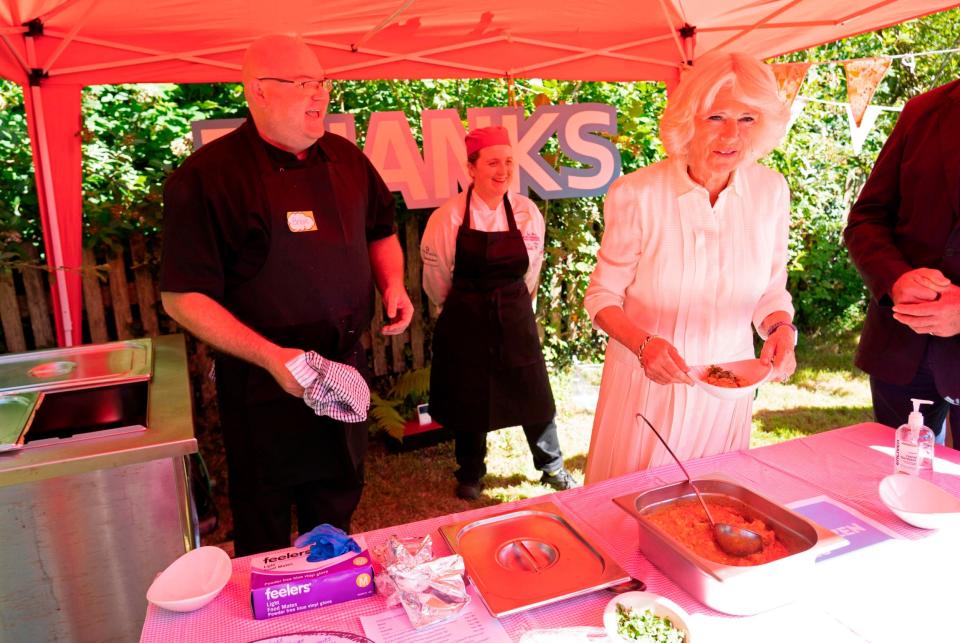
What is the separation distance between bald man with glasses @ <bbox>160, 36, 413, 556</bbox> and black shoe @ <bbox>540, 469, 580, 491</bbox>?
5.64 feet

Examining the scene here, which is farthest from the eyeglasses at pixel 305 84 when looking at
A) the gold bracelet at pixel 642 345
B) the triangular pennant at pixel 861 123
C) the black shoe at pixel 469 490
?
the triangular pennant at pixel 861 123

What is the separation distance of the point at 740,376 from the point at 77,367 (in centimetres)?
252

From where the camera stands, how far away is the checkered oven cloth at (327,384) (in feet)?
5.69

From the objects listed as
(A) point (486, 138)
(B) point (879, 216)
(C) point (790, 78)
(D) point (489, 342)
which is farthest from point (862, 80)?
(D) point (489, 342)

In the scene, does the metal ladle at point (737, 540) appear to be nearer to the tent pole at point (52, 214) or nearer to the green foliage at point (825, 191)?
the tent pole at point (52, 214)

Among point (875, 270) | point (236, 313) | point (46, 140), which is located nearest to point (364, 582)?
point (236, 313)

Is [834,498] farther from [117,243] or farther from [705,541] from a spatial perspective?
[117,243]

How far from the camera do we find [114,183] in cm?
397

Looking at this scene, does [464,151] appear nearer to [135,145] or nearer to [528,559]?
[135,145]

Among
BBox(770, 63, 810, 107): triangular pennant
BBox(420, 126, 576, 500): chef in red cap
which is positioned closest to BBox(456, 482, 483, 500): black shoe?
BBox(420, 126, 576, 500): chef in red cap

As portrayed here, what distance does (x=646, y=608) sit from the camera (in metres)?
1.11

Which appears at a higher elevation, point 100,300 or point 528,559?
point 100,300

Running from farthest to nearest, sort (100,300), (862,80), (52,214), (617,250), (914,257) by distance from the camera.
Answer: (862,80), (100,300), (52,214), (914,257), (617,250)

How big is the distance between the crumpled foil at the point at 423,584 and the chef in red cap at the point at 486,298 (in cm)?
230
